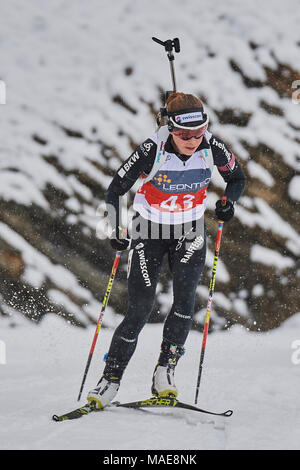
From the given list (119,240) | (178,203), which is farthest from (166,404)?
(178,203)

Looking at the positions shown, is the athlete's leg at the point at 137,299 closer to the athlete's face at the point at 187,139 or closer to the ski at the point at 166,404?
the ski at the point at 166,404

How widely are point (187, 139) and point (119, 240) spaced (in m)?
0.97

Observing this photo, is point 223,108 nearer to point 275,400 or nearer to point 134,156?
point 134,156

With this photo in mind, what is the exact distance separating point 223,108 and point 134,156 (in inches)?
180

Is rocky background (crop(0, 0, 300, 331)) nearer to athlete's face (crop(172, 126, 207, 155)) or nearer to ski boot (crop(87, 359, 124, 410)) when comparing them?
ski boot (crop(87, 359, 124, 410))

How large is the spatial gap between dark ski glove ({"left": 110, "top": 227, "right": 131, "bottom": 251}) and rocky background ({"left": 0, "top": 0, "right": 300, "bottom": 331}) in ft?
10.7

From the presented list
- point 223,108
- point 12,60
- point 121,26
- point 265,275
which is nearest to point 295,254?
point 265,275

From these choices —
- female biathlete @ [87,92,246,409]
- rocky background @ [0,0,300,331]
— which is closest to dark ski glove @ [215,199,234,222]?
female biathlete @ [87,92,246,409]

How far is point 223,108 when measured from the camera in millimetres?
7934

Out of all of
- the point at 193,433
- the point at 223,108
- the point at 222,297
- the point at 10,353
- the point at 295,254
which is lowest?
the point at 193,433

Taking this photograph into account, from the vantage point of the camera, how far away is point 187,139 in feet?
12.3

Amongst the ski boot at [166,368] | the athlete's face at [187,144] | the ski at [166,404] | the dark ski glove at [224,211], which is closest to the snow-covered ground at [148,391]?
the ski at [166,404]

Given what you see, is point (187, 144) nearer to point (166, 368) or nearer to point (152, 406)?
point (166, 368)

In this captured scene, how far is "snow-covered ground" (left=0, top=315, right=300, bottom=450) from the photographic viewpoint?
3.14m
